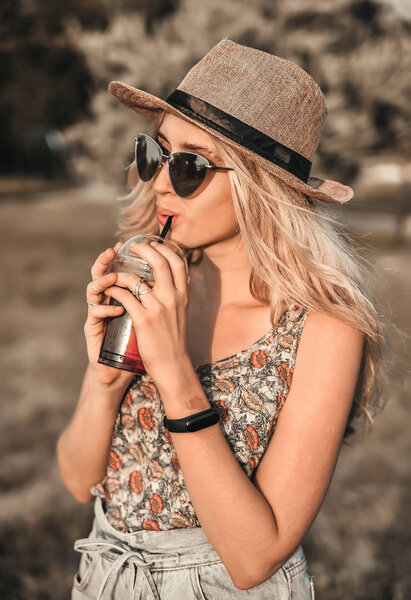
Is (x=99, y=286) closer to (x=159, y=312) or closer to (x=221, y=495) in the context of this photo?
(x=159, y=312)

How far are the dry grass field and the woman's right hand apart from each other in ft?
3.28

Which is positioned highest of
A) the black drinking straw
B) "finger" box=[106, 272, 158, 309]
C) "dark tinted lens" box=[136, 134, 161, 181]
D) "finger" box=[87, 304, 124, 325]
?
"dark tinted lens" box=[136, 134, 161, 181]

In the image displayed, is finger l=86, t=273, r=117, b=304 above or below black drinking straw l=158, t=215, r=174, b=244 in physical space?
below

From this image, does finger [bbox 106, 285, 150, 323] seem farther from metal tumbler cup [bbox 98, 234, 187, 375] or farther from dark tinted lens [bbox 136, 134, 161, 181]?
dark tinted lens [bbox 136, 134, 161, 181]

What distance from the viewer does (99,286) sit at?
5.79ft

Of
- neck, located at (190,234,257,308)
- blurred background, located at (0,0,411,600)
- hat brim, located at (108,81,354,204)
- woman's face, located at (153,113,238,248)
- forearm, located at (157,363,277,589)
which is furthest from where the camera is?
blurred background, located at (0,0,411,600)

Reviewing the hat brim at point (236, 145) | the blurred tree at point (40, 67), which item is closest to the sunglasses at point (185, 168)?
the hat brim at point (236, 145)

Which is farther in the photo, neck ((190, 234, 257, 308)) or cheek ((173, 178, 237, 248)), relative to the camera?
Answer: neck ((190, 234, 257, 308))

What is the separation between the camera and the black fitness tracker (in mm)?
1670

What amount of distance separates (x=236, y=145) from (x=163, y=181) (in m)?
0.33

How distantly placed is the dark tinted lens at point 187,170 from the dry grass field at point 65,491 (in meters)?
0.75

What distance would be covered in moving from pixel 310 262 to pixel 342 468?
14.0 ft

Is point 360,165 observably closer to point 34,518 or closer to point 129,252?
point 34,518

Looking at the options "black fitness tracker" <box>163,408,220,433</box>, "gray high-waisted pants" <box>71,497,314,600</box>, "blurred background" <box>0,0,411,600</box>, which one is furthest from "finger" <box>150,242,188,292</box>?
"blurred background" <box>0,0,411,600</box>
